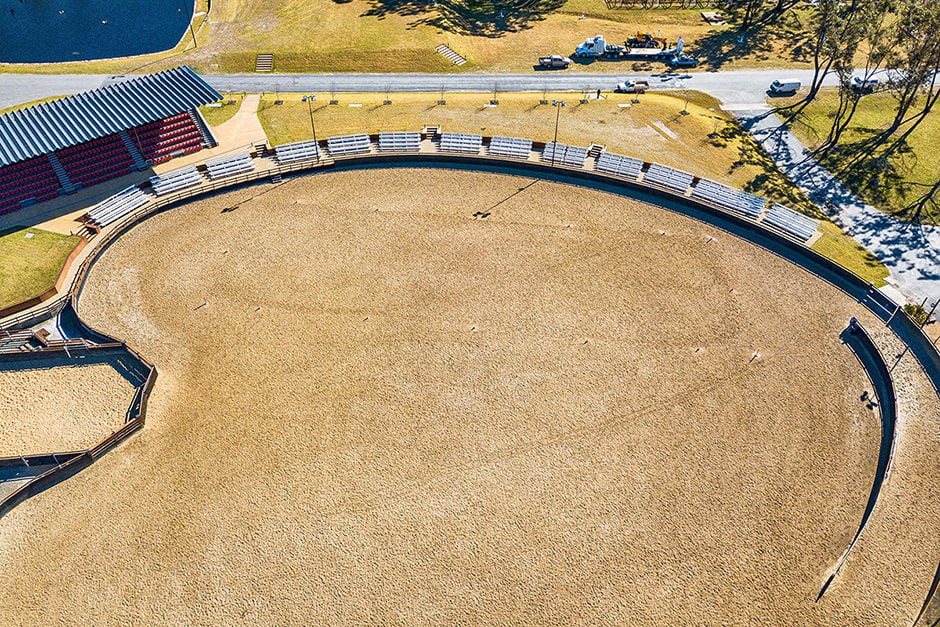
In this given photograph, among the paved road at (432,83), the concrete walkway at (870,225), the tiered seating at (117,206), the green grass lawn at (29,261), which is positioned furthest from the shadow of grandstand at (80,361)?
the concrete walkway at (870,225)

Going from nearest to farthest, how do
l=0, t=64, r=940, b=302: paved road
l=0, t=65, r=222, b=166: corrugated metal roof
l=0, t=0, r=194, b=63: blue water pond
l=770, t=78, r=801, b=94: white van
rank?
1. l=0, t=65, r=222, b=166: corrugated metal roof
2. l=0, t=64, r=940, b=302: paved road
3. l=770, t=78, r=801, b=94: white van
4. l=0, t=0, r=194, b=63: blue water pond

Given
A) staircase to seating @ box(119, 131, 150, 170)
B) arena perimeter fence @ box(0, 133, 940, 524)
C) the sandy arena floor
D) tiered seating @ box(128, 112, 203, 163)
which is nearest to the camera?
the sandy arena floor

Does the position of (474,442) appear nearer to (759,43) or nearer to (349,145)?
(349,145)

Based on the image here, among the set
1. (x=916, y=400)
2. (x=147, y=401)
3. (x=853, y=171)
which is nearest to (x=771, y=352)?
(x=916, y=400)

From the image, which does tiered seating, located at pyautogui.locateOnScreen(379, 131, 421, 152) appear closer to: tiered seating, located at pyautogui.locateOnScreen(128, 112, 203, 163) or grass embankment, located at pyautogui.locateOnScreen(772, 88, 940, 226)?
tiered seating, located at pyautogui.locateOnScreen(128, 112, 203, 163)

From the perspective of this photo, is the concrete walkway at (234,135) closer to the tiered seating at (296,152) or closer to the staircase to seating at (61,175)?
the tiered seating at (296,152)

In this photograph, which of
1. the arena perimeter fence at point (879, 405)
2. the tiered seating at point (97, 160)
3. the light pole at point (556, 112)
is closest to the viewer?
the arena perimeter fence at point (879, 405)

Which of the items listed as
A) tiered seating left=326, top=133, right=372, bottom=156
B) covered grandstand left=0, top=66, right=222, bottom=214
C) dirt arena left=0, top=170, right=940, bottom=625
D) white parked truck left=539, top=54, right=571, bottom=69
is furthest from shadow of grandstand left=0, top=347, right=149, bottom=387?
white parked truck left=539, top=54, right=571, bottom=69
